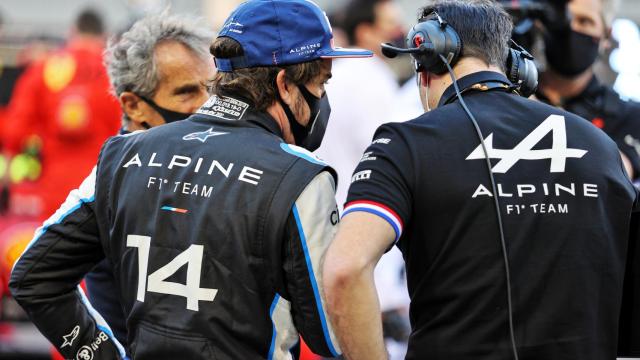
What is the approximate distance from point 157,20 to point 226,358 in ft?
5.35

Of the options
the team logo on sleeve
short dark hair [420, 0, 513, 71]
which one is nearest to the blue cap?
short dark hair [420, 0, 513, 71]

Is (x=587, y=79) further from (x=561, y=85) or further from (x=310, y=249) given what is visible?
(x=310, y=249)

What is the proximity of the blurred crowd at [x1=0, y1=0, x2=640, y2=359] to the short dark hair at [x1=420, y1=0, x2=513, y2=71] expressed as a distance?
1.18 metres

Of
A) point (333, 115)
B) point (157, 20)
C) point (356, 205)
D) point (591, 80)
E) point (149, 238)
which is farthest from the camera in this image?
point (333, 115)

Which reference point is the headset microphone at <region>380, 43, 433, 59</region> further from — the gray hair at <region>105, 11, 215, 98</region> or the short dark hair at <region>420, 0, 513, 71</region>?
the gray hair at <region>105, 11, 215, 98</region>

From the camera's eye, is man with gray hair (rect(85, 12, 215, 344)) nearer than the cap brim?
No

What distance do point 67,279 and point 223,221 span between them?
719 millimetres

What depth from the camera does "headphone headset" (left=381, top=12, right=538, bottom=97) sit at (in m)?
3.11

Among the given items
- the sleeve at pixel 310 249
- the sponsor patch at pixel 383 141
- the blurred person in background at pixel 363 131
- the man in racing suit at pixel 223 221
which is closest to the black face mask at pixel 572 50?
the blurred person in background at pixel 363 131

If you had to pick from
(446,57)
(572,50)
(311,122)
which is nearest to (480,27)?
(446,57)

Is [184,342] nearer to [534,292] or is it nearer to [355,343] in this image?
[355,343]

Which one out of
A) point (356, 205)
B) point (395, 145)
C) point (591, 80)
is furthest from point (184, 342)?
point (591, 80)

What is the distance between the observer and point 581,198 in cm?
300

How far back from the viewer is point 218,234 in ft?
9.79
